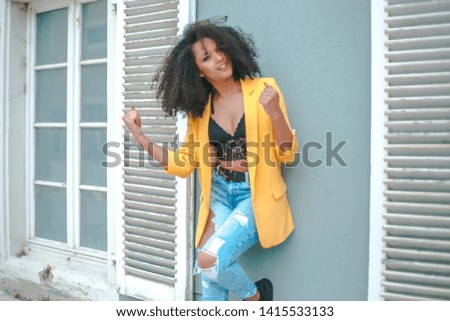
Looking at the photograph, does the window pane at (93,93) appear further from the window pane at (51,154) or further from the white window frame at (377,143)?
the white window frame at (377,143)

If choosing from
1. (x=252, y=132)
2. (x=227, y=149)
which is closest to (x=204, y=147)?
(x=227, y=149)

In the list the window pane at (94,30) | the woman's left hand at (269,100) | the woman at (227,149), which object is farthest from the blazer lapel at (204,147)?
the window pane at (94,30)

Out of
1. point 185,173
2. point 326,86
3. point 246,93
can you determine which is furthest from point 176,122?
point 326,86

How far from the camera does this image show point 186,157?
2842mm

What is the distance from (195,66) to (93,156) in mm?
1734

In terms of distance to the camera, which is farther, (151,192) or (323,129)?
(151,192)

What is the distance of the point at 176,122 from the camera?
327 cm

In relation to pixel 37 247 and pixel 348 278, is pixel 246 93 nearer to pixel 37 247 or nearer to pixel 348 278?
pixel 348 278

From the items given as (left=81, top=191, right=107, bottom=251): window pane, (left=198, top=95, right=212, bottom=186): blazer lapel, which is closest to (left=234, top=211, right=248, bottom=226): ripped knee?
(left=198, top=95, right=212, bottom=186): blazer lapel

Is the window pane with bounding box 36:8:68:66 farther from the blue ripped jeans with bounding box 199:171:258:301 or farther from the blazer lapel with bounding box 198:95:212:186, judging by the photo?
the blue ripped jeans with bounding box 199:171:258:301

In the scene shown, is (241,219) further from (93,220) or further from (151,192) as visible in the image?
(93,220)

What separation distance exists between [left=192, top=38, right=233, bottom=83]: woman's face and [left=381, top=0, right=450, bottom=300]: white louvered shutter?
85cm

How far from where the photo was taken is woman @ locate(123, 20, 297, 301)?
2.57m
